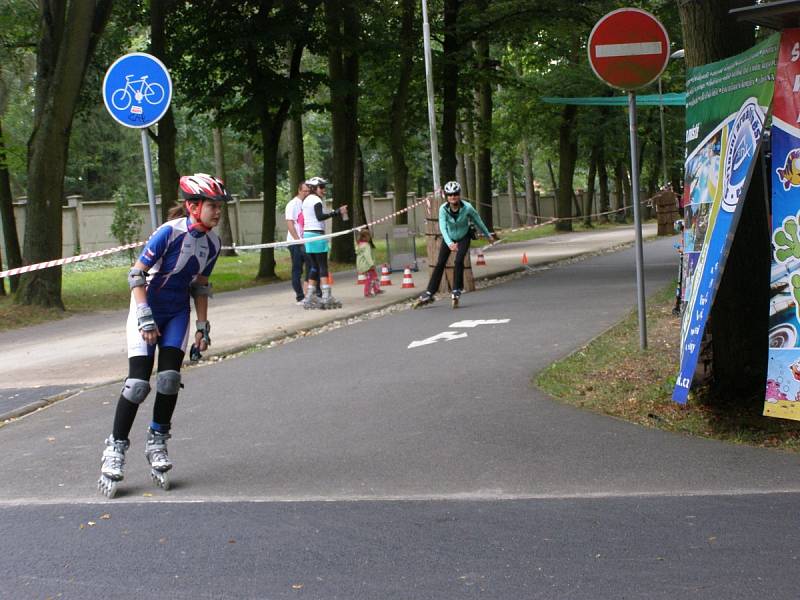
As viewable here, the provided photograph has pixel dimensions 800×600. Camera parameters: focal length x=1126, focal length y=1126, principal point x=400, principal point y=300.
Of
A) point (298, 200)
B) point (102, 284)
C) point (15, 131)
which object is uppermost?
point (15, 131)

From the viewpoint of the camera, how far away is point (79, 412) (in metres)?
9.30

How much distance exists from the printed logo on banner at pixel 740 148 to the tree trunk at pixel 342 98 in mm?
20741

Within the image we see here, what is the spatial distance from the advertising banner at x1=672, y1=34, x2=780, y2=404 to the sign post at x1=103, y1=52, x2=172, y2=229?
5.17 meters

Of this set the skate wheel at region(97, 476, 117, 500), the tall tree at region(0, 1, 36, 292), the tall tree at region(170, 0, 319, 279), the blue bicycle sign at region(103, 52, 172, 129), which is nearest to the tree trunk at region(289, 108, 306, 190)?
the tall tree at region(170, 0, 319, 279)

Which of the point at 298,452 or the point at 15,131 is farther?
the point at 15,131

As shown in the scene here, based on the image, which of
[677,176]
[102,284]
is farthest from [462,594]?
[677,176]

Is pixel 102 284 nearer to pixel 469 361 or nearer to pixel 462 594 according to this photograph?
pixel 469 361

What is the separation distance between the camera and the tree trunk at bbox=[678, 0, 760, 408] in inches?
297

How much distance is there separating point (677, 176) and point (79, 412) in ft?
215

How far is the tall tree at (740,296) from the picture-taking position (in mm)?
7555

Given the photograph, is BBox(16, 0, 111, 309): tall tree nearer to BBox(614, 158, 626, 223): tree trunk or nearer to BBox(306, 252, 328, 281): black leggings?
BBox(306, 252, 328, 281): black leggings

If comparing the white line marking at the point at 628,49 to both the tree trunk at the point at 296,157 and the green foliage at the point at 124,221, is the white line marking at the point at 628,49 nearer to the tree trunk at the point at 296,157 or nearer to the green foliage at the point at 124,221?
the tree trunk at the point at 296,157

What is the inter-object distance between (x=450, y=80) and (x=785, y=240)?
25.1 meters

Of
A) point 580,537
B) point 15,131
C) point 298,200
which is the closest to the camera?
point 580,537
